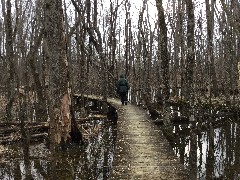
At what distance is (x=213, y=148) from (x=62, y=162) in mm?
4515

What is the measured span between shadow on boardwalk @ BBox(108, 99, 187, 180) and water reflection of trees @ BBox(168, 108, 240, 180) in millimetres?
779

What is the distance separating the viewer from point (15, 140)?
11867 millimetres

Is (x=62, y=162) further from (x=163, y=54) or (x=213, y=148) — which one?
(x=163, y=54)

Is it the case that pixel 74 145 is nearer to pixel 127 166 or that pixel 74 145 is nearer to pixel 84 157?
pixel 84 157

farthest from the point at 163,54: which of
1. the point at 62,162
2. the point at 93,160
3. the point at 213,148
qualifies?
the point at 62,162

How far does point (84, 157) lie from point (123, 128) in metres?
1.76

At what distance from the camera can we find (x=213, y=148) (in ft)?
35.4

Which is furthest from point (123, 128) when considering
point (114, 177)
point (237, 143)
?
point (114, 177)

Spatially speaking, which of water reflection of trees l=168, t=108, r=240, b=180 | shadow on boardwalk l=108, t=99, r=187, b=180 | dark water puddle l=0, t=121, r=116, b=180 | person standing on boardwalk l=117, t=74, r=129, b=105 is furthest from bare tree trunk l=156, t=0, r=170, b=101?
dark water puddle l=0, t=121, r=116, b=180

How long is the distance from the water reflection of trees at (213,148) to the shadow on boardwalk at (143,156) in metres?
0.78

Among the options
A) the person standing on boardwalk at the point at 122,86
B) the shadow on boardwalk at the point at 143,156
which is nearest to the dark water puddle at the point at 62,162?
the shadow on boardwalk at the point at 143,156

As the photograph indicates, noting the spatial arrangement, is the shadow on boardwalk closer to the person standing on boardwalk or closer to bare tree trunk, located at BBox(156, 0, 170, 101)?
bare tree trunk, located at BBox(156, 0, 170, 101)

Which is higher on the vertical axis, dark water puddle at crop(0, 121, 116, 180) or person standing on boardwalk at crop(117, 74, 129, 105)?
person standing on boardwalk at crop(117, 74, 129, 105)

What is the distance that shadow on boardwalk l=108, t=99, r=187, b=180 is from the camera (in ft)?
22.5
